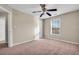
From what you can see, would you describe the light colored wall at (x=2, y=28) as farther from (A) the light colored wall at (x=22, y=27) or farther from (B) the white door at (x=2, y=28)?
(A) the light colored wall at (x=22, y=27)

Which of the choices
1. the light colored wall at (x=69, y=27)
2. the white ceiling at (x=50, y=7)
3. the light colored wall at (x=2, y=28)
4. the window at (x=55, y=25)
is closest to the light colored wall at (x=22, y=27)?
the white ceiling at (x=50, y=7)

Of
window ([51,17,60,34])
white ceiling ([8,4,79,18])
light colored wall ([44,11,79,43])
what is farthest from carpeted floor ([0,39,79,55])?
white ceiling ([8,4,79,18])

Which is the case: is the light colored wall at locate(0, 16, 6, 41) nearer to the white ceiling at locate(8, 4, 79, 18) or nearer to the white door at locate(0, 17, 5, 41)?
the white door at locate(0, 17, 5, 41)

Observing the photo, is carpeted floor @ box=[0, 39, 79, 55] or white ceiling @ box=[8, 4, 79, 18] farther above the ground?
white ceiling @ box=[8, 4, 79, 18]

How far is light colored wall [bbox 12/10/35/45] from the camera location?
7.58 feet

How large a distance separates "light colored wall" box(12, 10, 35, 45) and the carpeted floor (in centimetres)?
17

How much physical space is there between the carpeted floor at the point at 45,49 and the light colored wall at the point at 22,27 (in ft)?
0.56

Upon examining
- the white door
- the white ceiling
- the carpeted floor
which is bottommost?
the carpeted floor

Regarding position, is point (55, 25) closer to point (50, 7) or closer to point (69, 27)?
point (69, 27)

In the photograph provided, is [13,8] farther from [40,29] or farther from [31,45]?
[31,45]
